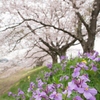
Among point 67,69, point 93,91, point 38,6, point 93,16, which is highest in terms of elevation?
point 38,6

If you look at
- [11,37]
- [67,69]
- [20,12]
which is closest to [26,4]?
[20,12]

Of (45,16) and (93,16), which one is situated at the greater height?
(45,16)

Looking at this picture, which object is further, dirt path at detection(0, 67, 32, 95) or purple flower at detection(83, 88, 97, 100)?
dirt path at detection(0, 67, 32, 95)

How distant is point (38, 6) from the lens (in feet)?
52.8

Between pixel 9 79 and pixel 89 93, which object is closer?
pixel 89 93

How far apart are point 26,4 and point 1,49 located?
504 cm

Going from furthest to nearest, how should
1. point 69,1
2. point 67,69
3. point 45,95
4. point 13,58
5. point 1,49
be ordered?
point 13,58 → point 1,49 → point 69,1 → point 67,69 → point 45,95

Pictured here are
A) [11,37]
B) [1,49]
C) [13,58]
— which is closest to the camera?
[11,37]

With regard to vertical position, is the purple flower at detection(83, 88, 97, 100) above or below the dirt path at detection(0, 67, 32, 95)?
below

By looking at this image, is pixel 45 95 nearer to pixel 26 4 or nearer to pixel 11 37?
pixel 26 4

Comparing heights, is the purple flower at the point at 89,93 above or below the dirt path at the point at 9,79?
below

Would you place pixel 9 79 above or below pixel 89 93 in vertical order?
above

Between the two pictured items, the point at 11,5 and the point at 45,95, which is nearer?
the point at 45,95

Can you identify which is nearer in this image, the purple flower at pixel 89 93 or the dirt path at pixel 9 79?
the purple flower at pixel 89 93
